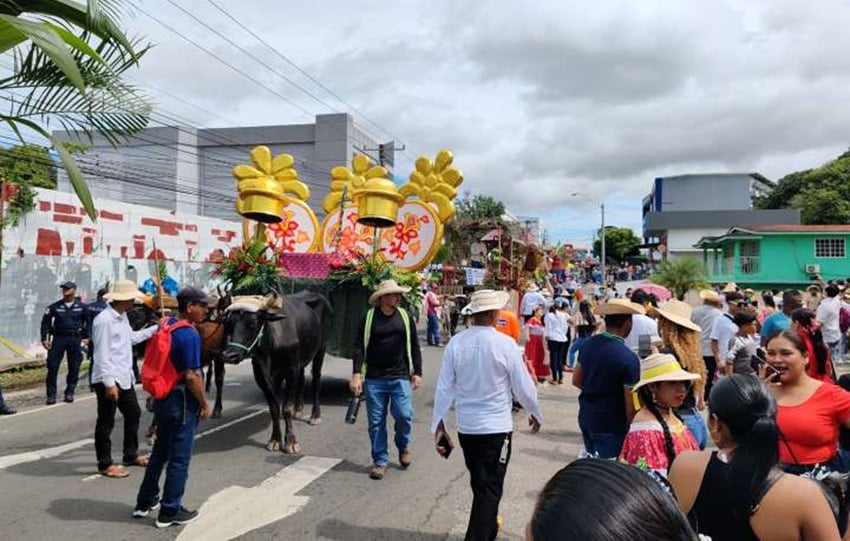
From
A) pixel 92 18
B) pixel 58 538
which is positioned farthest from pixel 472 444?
pixel 92 18

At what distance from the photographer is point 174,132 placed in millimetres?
54656

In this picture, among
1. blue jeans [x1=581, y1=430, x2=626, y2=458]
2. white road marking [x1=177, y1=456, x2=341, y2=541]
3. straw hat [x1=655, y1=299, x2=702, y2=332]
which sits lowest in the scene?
white road marking [x1=177, y1=456, x2=341, y2=541]

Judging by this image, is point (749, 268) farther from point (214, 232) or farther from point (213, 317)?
point (213, 317)

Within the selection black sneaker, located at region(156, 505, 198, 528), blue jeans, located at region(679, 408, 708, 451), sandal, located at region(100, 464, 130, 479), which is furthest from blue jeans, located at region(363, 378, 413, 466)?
blue jeans, located at region(679, 408, 708, 451)

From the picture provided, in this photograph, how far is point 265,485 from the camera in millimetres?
5719

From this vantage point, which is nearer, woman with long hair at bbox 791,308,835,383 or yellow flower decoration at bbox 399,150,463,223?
woman with long hair at bbox 791,308,835,383

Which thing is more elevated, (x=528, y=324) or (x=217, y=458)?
(x=528, y=324)

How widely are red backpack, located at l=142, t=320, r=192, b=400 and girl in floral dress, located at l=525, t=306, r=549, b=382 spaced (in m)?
7.65

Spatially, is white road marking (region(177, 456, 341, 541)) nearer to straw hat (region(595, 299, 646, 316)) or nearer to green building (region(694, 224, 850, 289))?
straw hat (region(595, 299, 646, 316))

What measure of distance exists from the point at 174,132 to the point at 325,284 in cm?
5132

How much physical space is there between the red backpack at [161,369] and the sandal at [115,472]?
1598 mm

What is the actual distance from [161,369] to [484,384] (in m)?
2.44

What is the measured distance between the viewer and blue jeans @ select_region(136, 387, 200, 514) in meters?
4.73

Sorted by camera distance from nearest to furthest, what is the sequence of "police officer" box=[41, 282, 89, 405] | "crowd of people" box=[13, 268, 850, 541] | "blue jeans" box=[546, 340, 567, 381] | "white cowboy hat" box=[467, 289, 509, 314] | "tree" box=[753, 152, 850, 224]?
"crowd of people" box=[13, 268, 850, 541]
"white cowboy hat" box=[467, 289, 509, 314]
"police officer" box=[41, 282, 89, 405]
"blue jeans" box=[546, 340, 567, 381]
"tree" box=[753, 152, 850, 224]
